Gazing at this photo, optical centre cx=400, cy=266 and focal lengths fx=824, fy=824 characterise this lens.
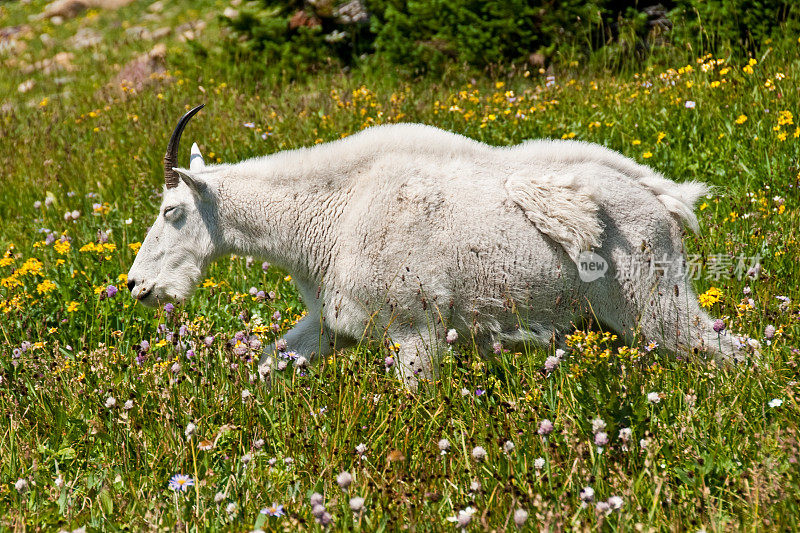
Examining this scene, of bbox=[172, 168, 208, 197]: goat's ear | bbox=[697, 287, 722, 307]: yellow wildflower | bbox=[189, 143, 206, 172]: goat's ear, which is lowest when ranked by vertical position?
bbox=[697, 287, 722, 307]: yellow wildflower

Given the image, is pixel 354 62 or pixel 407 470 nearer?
pixel 407 470

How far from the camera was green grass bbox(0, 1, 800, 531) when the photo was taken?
3.36m

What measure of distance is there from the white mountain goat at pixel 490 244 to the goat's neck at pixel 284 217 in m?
0.01

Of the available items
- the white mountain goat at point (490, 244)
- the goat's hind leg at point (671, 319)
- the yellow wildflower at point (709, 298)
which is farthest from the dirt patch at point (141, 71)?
the yellow wildflower at point (709, 298)

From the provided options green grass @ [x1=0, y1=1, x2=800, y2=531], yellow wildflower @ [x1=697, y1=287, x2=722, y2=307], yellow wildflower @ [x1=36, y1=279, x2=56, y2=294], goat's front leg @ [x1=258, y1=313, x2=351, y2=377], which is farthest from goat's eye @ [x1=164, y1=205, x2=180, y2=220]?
yellow wildflower @ [x1=697, y1=287, x2=722, y2=307]

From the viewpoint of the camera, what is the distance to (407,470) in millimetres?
3697

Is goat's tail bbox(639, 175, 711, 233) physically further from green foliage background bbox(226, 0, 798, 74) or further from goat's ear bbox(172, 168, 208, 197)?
Answer: green foliage background bbox(226, 0, 798, 74)

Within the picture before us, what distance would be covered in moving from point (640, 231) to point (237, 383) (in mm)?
2476

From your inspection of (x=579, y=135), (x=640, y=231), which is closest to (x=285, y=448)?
(x=640, y=231)

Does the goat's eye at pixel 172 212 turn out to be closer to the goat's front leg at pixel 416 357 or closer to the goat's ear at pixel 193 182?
the goat's ear at pixel 193 182

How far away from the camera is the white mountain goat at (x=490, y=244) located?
15.6 ft

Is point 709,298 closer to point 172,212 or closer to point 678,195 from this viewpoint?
point 678,195

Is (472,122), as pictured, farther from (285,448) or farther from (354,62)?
(285,448)

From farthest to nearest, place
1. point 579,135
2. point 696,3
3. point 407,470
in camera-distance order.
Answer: point 696,3, point 579,135, point 407,470
